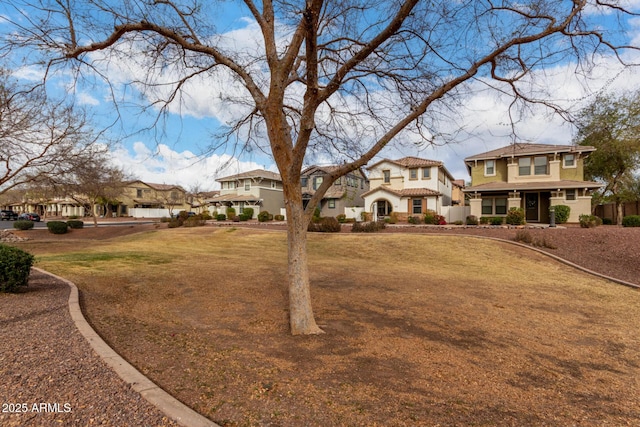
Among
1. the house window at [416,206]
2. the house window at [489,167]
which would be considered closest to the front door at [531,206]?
the house window at [489,167]

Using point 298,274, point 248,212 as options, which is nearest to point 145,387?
point 298,274

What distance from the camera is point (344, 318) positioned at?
6.56 meters

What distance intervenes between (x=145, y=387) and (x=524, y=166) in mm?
31512

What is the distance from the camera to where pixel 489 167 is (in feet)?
Answer: 96.6

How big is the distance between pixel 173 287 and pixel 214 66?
5503 mm

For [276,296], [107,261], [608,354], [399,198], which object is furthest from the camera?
[399,198]

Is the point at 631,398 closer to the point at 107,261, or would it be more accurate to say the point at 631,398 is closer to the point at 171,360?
the point at 171,360

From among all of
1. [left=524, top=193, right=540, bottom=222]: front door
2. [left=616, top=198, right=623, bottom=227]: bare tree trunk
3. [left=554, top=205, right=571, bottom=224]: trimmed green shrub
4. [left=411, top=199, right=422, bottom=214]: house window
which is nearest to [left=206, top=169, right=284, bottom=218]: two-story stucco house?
[left=411, top=199, right=422, bottom=214]: house window

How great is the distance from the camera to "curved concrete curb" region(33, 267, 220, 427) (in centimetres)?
277

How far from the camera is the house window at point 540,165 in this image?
26938mm

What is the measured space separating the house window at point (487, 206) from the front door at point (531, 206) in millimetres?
2692

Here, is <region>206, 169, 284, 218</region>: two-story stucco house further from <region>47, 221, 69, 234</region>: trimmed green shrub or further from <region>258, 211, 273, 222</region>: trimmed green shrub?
<region>47, 221, 69, 234</region>: trimmed green shrub

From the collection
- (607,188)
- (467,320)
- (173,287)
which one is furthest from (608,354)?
(607,188)

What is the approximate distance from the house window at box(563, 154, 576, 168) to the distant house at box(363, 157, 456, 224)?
973cm
